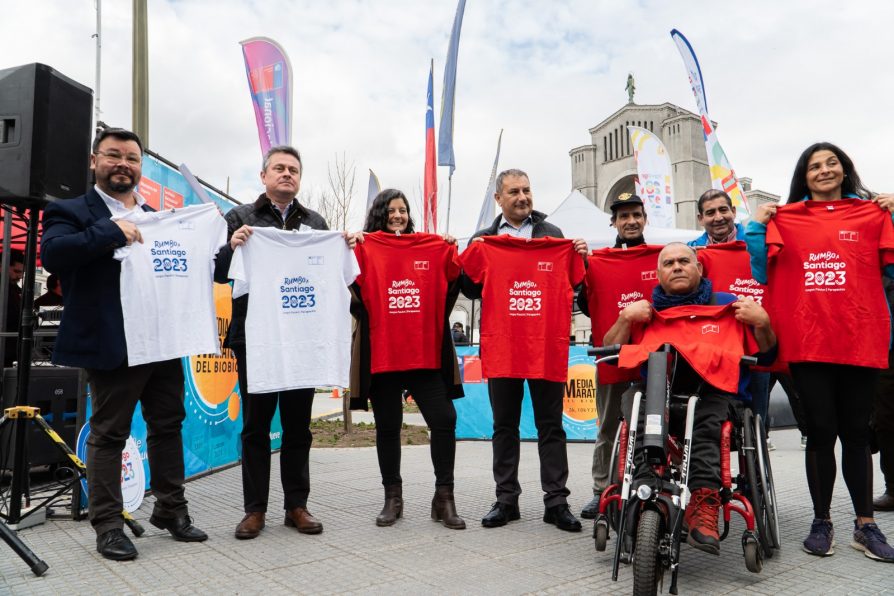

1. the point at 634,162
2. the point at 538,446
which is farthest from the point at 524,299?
the point at 634,162

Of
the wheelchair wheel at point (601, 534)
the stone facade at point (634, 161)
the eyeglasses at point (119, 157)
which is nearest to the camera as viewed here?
the wheelchair wheel at point (601, 534)

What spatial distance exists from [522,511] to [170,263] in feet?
9.80

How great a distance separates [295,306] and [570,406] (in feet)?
18.4

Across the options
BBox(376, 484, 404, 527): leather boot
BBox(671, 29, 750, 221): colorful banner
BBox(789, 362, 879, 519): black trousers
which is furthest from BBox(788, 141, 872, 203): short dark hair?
BBox(671, 29, 750, 221): colorful banner

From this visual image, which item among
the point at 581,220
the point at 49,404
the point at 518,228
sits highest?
the point at 581,220

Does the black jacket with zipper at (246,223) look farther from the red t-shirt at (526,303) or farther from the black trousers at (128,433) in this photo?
the red t-shirt at (526,303)

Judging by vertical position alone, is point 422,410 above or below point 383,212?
below

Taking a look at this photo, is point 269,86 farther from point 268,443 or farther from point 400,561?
point 400,561

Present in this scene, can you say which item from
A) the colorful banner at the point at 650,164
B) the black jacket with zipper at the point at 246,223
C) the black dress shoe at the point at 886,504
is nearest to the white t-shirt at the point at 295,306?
the black jacket with zipper at the point at 246,223

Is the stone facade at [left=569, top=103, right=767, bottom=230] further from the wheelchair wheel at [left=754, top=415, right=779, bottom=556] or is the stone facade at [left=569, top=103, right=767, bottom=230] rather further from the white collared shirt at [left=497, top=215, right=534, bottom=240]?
the wheelchair wheel at [left=754, top=415, right=779, bottom=556]

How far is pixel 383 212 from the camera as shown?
15.0ft

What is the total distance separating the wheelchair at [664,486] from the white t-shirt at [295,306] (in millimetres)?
1753

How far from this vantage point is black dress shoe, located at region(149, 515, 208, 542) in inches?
152

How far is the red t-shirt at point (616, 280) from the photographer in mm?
4414
